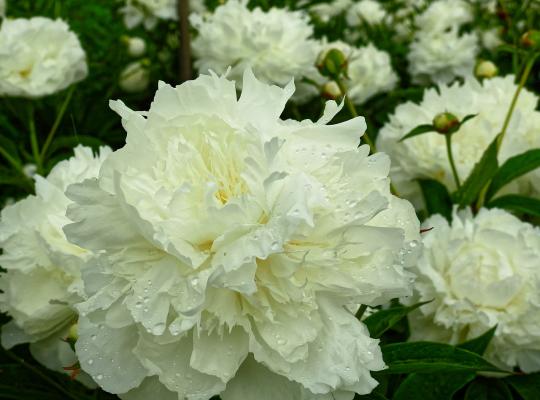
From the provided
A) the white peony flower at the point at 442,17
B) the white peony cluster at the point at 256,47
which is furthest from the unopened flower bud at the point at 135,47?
the white peony flower at the point at 442,17

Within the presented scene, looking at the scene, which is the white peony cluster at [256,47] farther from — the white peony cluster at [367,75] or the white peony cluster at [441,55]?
the white peony cluster at [441,55]

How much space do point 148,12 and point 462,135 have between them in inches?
40.7

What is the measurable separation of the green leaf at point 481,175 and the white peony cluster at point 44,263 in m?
0.49

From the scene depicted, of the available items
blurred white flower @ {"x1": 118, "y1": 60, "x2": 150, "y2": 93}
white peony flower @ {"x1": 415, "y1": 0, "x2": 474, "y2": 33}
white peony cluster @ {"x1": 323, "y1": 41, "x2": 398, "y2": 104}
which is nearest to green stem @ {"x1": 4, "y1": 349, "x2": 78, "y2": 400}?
blurred white flower @ {"x1": 118, "y1": 60, "x2": 150, "y2": 93}

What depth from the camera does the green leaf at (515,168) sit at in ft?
3.32

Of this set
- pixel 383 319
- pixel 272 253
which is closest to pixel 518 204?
pixel 383 319

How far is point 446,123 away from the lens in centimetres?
103

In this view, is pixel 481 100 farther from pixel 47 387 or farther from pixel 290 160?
pixel 47 387

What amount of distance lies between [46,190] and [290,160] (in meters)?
0.38

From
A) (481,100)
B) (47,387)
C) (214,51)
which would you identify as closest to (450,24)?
(214,51)

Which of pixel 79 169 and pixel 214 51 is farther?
pixel 214 51

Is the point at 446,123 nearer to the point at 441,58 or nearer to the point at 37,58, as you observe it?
the point at 37,58

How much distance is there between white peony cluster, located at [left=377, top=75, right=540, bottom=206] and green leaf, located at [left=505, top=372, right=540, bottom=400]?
32cm

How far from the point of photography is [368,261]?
24.4 inches
